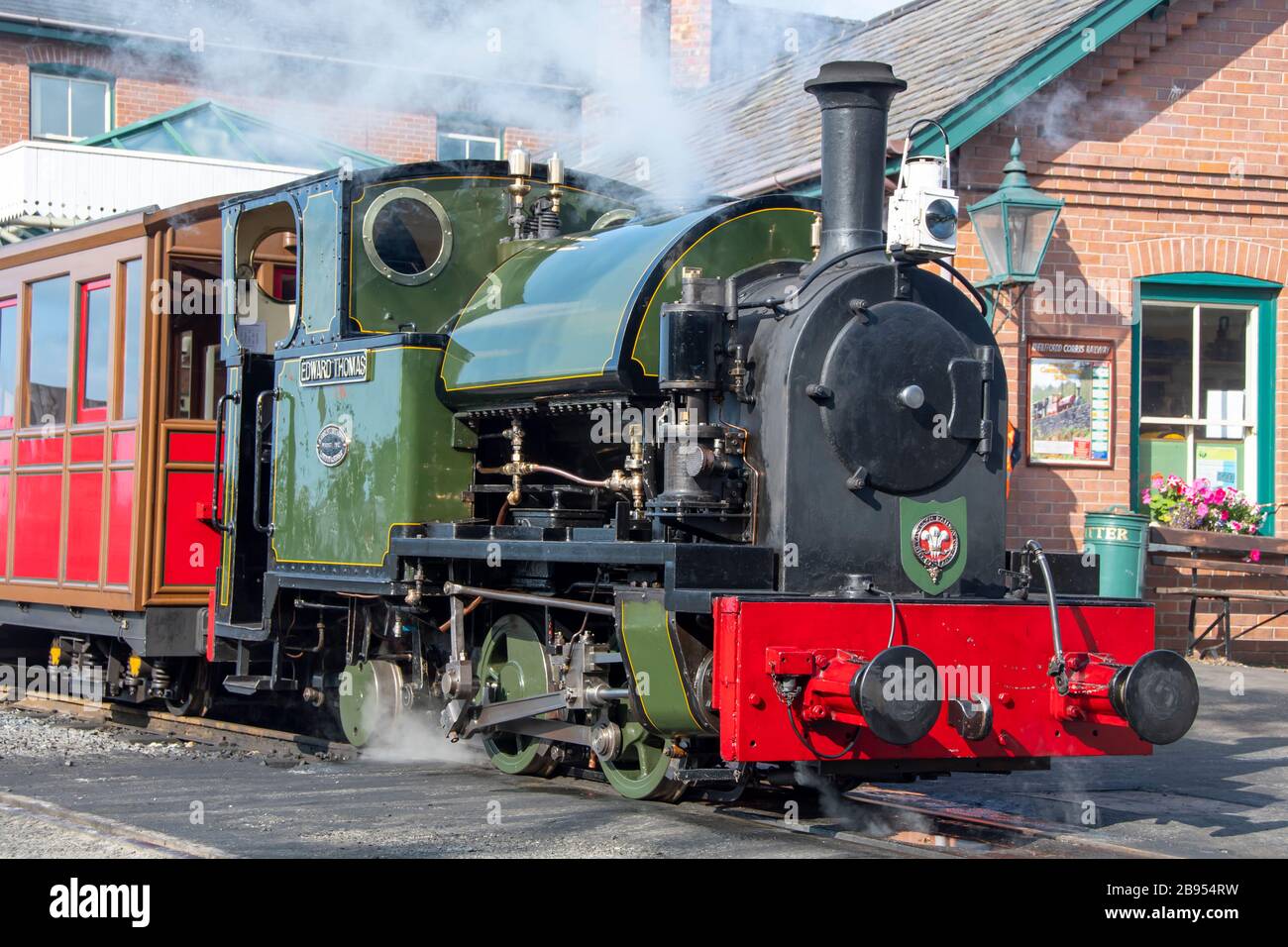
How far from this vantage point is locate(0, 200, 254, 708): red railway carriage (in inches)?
364

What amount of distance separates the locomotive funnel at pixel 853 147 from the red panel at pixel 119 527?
475cm

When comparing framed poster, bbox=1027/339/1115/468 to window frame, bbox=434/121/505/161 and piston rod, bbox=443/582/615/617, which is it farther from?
window frame, bbox=434/121/505/161

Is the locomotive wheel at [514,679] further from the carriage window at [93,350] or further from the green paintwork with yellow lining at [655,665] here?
the carriage window at [93,350]

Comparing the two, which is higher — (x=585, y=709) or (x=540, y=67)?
(x=540, y=67)

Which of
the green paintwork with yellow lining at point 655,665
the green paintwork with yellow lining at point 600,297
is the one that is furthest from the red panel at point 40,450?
the green paintwork with yellow lining at point 655,665

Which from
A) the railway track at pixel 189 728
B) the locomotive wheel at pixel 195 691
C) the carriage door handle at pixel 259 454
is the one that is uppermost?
the carriage door handle at pixel 259 454

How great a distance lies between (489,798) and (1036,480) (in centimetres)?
593

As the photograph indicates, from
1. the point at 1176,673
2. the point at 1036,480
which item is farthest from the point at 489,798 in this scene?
the point at 1036,480

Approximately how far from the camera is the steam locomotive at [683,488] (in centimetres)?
590

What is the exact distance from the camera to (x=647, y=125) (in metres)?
17.7

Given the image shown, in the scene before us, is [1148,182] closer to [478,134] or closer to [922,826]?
[922,826]

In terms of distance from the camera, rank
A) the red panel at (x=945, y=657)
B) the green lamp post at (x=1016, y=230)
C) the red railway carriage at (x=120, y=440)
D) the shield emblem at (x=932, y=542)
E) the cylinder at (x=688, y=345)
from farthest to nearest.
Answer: the green lamp post at (x=1016, y=230) → the red railway carriage at (x=120, y=440) → the shield emblem at (x=932, y=542) → the cylinder at (x=688, y=345) → the red panel at (x=945, y=657)

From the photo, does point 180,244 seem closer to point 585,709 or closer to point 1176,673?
point 585,709

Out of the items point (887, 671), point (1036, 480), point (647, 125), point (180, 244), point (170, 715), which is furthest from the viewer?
point (647, 125)
